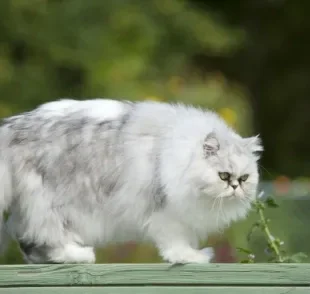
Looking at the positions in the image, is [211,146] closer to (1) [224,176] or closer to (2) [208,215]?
(1) [224,176]

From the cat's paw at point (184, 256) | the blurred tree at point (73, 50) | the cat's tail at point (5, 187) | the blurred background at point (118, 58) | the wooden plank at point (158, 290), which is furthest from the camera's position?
the blurred tree at point (73, 50)

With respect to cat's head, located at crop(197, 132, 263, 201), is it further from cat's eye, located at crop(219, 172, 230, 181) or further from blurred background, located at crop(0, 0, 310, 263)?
blurred background, located at crop(0, 0, 310, 263)

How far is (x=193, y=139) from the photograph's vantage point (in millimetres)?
2826

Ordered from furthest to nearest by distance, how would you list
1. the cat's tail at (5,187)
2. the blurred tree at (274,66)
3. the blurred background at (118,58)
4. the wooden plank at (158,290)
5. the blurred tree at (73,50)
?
1. the blurred tree at (274,66)
2. the blurred tree at (73,50)
3. the blurred background at (118,58)
4. the cat's tail at (5,187)
5. the wooden plank at (158,290)

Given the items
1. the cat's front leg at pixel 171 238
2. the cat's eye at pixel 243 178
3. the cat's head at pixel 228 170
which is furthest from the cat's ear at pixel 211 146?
the cat's front leg at pixel 171 238

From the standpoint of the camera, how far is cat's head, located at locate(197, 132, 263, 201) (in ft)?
8.95

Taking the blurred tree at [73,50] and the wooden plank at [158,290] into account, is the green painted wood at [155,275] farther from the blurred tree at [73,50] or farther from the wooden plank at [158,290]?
the blurred tree at [73,50]

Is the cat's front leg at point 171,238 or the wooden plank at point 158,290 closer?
the wooden plank at point 158,290

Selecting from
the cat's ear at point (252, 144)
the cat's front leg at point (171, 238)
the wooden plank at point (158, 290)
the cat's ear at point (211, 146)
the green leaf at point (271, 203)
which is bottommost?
the wooden plank at point (158, 290)

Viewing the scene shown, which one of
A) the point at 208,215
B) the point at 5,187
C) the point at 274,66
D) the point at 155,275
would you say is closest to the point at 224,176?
the point at 208,215

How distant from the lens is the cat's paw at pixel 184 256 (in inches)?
106

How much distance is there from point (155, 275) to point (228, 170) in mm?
407

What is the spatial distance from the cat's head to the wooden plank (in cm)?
31

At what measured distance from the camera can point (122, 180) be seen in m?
2.82
